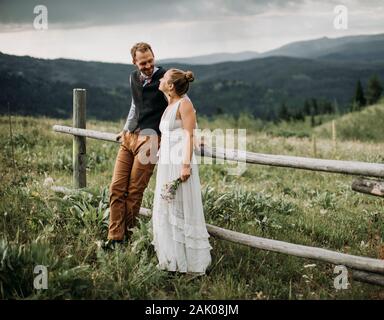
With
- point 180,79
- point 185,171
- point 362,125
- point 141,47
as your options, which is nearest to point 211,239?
point 185,171

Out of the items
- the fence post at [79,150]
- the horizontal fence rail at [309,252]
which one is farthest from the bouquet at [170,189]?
the fence post at [79,150]

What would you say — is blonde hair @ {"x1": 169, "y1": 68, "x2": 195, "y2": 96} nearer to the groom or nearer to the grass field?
the groom

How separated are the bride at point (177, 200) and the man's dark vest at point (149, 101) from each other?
1.21ft

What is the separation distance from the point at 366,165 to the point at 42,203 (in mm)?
3854

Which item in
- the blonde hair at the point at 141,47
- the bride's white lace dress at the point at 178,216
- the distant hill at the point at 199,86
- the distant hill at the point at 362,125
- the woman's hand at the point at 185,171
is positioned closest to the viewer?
the woman's hand at the point at 185,171

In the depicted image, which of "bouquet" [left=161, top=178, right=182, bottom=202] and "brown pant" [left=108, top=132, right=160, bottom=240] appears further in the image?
"brown pant" [left=108, top=132, right=160, bottom=240]

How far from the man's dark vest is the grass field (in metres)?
1.05

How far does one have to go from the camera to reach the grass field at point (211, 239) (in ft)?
12.4

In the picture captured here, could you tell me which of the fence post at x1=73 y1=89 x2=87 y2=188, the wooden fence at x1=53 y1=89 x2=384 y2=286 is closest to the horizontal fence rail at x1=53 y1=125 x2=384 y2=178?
the wooden fence at x1=53 y1=89 x2=384 y2=286

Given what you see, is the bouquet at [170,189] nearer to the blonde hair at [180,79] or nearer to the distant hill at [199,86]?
the blonde hair at [180,79]

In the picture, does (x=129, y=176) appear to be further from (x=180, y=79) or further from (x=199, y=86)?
(x=199, y=86)

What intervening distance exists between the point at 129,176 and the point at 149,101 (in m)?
0.84

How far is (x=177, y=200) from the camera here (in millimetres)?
4191

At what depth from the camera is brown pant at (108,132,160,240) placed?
15.2 ft
